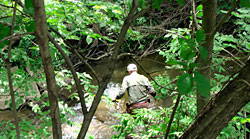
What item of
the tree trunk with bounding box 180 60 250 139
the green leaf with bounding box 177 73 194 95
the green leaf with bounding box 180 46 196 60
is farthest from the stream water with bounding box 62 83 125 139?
the green leaf with bounding box 177 73 194 95

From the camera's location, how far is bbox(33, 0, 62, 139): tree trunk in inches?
26.5

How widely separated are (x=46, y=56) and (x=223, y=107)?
842 mm

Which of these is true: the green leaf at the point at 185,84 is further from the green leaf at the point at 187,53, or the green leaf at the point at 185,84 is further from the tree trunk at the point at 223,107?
the tree trunk at the point at 223,107

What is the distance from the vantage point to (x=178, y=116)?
183 centimetres

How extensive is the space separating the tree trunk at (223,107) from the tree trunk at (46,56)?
28.3 inches

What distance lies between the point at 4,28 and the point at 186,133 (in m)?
1.07

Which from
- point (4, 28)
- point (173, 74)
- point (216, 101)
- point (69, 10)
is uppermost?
point (69, 10)

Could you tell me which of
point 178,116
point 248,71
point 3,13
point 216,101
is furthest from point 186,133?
point 3,13

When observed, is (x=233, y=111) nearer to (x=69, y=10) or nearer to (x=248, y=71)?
(x=248, y=71)

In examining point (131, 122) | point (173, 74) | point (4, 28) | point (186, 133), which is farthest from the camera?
point (173, 74)

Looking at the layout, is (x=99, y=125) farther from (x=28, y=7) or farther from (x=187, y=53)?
(x=28, y=7)

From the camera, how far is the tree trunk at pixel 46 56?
673 millimetres

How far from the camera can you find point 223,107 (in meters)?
0.96

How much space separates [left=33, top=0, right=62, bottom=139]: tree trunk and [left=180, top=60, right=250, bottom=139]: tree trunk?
72cm
